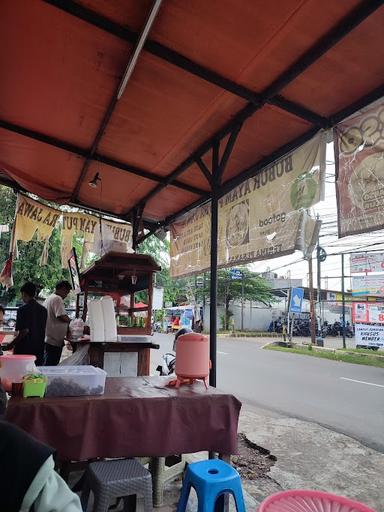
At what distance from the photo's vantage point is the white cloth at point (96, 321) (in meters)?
4.02

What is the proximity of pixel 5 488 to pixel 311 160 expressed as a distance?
10.8 ft

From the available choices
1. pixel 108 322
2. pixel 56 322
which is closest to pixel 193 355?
pixel 108 322

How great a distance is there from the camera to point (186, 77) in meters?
2.96

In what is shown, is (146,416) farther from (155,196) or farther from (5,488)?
(155,196)

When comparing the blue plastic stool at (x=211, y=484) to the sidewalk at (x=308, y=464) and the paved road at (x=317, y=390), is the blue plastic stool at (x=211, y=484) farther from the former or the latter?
the paved road at (x=317, y=390)

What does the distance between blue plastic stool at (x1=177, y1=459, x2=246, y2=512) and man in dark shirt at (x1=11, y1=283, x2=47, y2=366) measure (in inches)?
124

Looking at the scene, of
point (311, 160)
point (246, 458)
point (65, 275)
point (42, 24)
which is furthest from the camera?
point (65, 275)

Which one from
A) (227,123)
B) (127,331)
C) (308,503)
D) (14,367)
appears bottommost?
(308,503)

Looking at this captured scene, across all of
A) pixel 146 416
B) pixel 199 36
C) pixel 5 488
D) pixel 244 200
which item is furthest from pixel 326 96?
pixel 5 488

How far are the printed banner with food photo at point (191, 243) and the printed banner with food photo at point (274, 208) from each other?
30.5 inches

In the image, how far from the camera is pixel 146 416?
2463 millimetres

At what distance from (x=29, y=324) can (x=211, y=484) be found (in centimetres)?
338

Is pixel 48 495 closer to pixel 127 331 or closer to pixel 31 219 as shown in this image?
pixel 127 331

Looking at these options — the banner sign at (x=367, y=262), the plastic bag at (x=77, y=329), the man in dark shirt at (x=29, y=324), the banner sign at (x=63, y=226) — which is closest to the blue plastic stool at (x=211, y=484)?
the plastic bag at (x=77, y=329)
